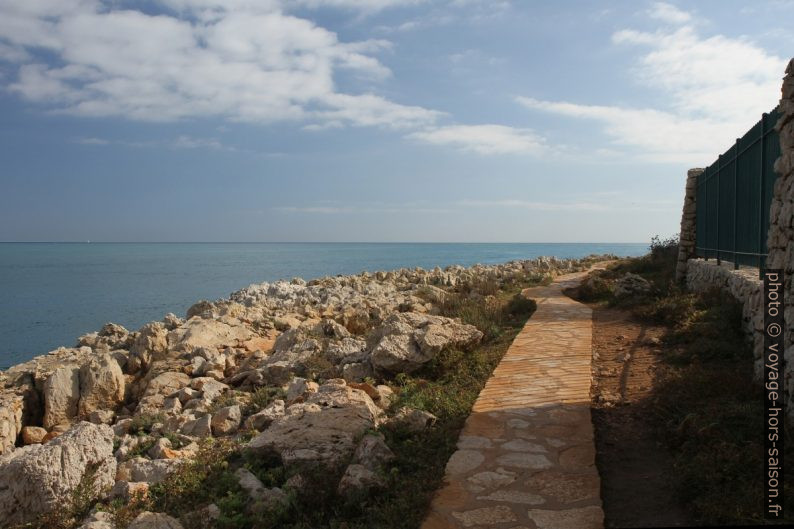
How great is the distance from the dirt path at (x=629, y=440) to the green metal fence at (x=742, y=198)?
219 cm

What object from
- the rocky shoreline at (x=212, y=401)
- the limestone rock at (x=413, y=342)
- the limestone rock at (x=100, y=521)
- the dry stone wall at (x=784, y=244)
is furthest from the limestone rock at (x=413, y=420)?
the dry stone wall at (x=784, y=244)

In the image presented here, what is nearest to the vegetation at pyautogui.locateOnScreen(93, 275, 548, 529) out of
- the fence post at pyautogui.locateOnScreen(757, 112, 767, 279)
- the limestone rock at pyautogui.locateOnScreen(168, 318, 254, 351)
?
the fence post at pyautogui.locateOnScreen(757, 112, 767, 279)

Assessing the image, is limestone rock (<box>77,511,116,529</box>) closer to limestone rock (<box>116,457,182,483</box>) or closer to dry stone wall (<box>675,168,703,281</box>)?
limestone rock (<box>116,457,182,483</box>)

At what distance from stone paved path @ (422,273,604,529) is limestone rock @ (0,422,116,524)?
3783 mm

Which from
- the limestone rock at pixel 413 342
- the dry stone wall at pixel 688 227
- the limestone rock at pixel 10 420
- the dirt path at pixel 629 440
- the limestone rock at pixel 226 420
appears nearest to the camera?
the dirt path at pixel 629 440

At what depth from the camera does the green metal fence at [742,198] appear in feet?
27.5

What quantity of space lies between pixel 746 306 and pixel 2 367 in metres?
19.4

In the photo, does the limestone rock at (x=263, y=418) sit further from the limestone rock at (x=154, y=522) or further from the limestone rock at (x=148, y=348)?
the limestone rock at (x=148, y=348)

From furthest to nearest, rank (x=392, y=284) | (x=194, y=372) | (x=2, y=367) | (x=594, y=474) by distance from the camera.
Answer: (x=392, y=284) → (x=2, y=367) → (x=194, y=372) → (x=594, y=474)

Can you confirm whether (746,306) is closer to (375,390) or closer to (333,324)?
(375,390)

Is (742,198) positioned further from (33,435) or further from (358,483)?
(33,435)

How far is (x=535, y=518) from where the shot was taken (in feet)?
13.2

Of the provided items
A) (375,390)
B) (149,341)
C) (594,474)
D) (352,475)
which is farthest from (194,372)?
(594,474)

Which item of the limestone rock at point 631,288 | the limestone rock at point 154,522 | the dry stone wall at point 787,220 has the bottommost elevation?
the limestone rock at point 154,522
